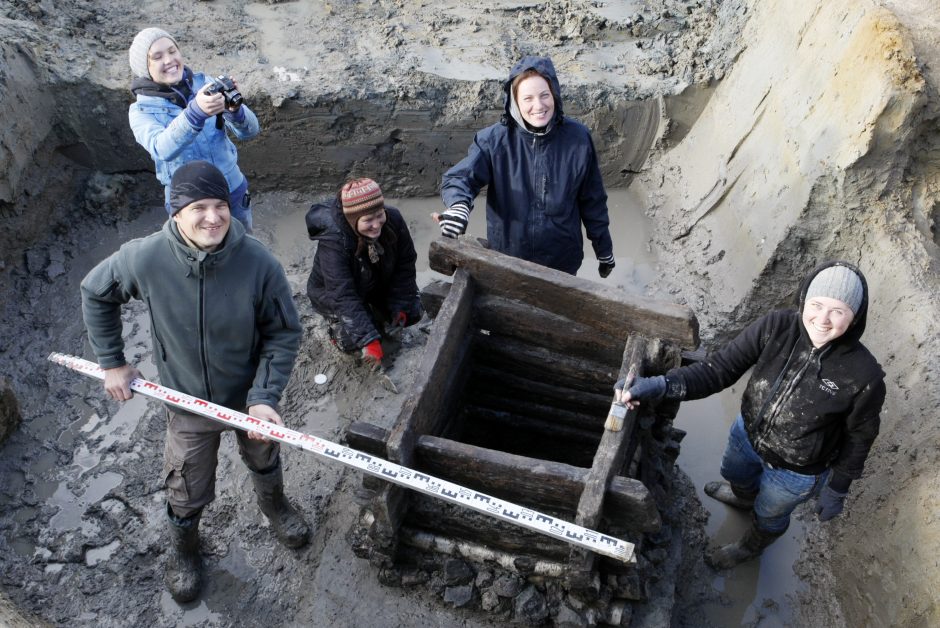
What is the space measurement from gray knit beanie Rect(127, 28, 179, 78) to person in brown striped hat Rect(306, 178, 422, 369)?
1135 mm

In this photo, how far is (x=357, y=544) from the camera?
11.3ft

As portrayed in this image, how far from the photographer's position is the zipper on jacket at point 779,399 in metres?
3.07

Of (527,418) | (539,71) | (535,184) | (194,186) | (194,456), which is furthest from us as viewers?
(527,418)

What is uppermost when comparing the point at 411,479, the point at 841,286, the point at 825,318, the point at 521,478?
the point at 841,286

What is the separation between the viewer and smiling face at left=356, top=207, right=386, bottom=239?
393 centimetres

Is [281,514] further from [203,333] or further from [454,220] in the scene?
[454,220]

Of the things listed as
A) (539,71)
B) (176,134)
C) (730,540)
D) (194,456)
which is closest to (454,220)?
(539,71)

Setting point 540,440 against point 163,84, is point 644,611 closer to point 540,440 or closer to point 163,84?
point 540,440

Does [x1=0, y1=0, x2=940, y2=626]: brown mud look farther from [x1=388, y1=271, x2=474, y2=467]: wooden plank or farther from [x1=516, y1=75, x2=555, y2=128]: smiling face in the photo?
[x1=516, y1=75, x2=555, y2=128]: smiling face

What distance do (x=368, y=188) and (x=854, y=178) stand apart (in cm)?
293

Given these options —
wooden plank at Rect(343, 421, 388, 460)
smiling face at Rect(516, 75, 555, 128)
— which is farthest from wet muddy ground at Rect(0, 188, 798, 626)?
smiling face at Rect(516, 75, 555, 128)

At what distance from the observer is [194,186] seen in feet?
9.14

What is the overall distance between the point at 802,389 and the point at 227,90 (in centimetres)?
307

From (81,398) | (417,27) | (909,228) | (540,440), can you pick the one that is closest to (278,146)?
(417,27)
